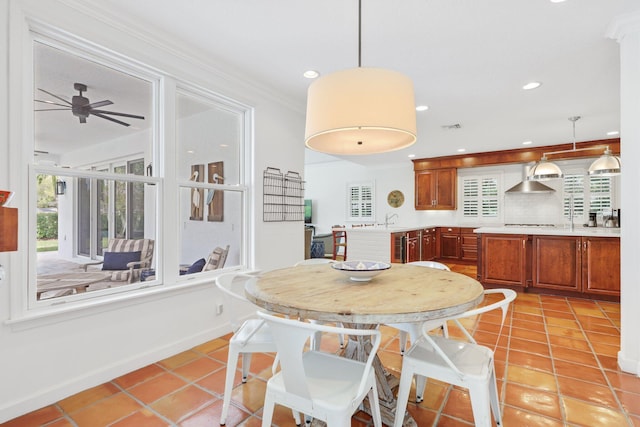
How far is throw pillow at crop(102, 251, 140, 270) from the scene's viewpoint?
245 centimetres

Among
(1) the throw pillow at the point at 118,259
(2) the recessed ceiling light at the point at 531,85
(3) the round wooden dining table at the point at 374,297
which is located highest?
(2) the recessed ceiling light at the point at 531,85

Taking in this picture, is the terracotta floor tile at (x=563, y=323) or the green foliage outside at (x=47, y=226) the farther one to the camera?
the terracotta floor tile at (x=563, y=323)

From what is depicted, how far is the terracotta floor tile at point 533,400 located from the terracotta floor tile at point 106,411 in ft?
7.35

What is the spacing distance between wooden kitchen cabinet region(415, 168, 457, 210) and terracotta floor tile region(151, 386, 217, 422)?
6.71 meters

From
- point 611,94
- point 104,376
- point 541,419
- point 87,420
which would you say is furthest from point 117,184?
point 611,94

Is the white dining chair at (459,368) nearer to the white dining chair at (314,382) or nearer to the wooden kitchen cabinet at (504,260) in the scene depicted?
the white dining chair at (314,382)

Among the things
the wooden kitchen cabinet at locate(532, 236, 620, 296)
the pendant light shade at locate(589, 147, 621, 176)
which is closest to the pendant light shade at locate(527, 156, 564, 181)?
the pendant light shade at locate(589, 147, 621, 176)

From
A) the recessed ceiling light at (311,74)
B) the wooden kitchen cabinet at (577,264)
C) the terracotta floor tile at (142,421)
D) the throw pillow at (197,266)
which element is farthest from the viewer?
the wooden kitchen cabinet at (577,264)

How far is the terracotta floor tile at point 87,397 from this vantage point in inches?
76.9

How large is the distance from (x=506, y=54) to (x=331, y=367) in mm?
2818

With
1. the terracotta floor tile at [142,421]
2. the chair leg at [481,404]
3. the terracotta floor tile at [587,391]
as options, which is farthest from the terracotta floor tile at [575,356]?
the terracotta floor tile at [142,421]

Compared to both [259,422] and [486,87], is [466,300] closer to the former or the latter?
[259,422]

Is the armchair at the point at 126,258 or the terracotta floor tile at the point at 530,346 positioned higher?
the armchair at the point at 126,258

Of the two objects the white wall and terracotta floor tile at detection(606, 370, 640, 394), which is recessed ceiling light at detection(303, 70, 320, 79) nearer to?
the white wall
